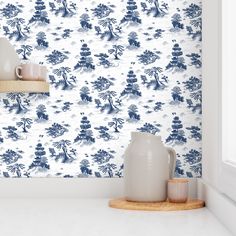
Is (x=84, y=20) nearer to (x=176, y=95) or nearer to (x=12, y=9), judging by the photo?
(x=12, y=9)

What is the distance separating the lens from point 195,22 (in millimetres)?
2332

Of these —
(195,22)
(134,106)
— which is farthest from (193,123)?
(195,22)

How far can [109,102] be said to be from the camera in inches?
90.9

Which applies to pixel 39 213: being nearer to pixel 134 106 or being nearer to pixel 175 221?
pixel 175 221

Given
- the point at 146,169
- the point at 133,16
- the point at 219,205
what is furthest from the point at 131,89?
the point at 219,205

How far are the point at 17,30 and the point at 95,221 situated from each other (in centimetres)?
102

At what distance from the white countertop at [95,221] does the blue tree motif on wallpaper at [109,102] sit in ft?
1.35

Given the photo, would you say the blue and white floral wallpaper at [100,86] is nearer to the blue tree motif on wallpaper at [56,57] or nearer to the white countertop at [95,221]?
the blue tree motif on wallpaper at [56,57]

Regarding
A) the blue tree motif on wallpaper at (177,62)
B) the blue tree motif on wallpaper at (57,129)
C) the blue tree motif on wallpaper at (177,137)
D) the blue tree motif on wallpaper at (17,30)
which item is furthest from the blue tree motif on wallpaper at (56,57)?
the blue tree motif on wallpaper at (177,137)

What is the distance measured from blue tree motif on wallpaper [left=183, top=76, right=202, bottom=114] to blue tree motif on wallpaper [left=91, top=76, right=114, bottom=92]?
1.04 ft

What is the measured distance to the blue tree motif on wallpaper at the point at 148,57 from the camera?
7.61ft

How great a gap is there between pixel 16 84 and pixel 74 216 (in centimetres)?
66

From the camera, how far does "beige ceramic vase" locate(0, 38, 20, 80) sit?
Answer: 2203mm

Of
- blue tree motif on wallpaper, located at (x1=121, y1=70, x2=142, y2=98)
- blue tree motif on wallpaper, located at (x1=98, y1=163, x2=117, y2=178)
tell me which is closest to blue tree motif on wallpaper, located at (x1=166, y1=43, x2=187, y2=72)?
blue tree motif on wallpaper, located at (x1=121, y1=70, x2=142, y2=98)
